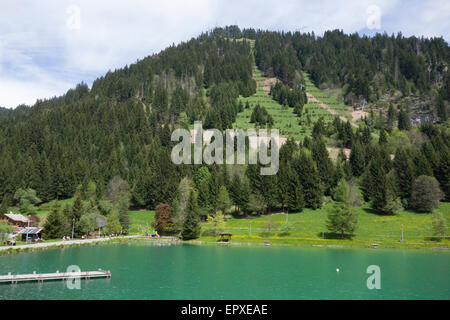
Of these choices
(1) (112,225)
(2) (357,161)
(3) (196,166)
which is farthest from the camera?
(3) (196,166)

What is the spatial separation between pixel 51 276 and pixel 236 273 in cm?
2434

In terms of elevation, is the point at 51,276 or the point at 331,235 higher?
the point at 51,276

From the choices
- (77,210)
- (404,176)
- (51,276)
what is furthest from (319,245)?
(77,210)

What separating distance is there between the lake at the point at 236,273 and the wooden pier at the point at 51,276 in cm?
96

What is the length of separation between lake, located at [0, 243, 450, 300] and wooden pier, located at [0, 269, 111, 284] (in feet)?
3.16

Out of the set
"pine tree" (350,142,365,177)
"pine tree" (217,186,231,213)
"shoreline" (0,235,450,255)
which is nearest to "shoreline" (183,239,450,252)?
"shoreline" (0,235,450,255)

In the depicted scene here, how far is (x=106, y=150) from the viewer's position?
146 m

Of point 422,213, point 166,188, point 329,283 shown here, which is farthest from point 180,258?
point 422,213

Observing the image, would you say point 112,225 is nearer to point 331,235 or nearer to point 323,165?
point 331,235

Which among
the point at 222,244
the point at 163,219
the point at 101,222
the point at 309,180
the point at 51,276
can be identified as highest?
the point at 309,180

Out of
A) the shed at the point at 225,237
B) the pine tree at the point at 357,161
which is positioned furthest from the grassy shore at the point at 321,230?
the pine tree at the point at 357,161

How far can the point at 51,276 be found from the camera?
136 feet

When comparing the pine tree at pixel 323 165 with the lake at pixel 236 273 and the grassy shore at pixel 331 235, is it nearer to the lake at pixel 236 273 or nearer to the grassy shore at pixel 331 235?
the grassy shore at pixel 331 235

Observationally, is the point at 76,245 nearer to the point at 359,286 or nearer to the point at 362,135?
the point at 359,286
